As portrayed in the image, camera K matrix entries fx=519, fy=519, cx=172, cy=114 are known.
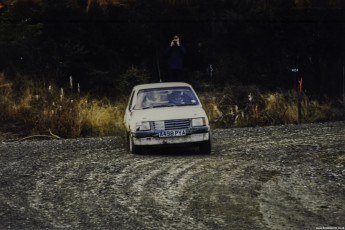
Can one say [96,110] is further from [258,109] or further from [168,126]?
[168,126]

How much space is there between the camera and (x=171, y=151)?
38.2 ft

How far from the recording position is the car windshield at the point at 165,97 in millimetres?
11391

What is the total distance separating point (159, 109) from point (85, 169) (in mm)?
2385

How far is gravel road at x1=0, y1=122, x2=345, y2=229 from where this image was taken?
5.74 metres

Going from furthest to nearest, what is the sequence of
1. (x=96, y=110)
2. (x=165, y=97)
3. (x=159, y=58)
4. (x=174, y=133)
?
1. (x=159, y=58)
2. (x=96, y=110)
3. (x=165, y=97)
4. (x=174, y=133)

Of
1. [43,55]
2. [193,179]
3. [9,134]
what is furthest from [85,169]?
[43,55]

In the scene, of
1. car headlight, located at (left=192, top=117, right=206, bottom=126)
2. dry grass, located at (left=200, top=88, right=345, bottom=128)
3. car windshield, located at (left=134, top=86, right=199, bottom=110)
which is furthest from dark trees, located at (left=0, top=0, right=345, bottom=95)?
car headlight, located at (left=192, top=117, right=206, bottom=126)

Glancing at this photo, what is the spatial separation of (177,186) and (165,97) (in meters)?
4.27

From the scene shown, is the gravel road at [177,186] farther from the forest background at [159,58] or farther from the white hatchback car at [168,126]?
the forest background at [159,58]

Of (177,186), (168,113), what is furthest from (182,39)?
(177,186)

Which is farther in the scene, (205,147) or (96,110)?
(96,110)

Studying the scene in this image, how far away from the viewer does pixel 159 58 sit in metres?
21.5

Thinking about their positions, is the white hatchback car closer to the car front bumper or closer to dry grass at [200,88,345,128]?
the car front bumper

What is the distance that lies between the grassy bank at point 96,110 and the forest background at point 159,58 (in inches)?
1.4
